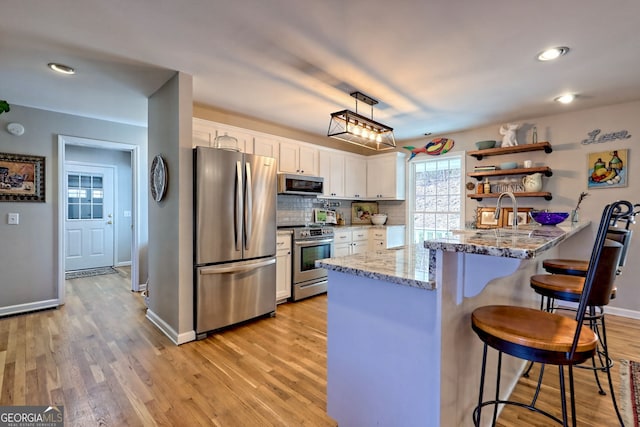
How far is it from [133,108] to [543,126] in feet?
17.0

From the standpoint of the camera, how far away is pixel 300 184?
14.1ft

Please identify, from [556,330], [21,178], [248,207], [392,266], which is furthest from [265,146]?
[556,330]

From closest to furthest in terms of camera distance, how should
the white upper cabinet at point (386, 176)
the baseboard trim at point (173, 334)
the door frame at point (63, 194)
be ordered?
the baseboard trim at point (173, 334)
the door frame at point (63, 194)
the white upper cabinet at point (386, 176)

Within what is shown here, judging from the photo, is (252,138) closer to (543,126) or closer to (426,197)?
(426,197)

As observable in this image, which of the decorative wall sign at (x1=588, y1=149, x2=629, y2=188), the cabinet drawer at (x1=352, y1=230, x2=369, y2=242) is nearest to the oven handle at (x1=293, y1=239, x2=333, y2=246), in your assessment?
the cabinet drawer at (x1=352, y1=230, x2=369, y2=242)

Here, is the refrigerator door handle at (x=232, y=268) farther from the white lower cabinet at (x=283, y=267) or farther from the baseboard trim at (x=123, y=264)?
the baseboard trim at (x=123, y=264)

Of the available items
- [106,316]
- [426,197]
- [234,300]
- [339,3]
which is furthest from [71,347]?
[426,197]

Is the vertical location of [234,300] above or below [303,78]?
below

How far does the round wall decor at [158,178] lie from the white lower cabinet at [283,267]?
1.42 metres

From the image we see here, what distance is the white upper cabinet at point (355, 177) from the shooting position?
5.20 meters

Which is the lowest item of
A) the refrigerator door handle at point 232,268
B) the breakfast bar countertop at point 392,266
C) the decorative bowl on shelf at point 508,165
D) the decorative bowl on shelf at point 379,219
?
the refrigerator door handle at point 232,268

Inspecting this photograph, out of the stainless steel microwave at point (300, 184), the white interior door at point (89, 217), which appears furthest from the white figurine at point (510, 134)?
the white interior door at point (89, 217)

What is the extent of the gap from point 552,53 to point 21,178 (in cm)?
551

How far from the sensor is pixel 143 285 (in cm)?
447
